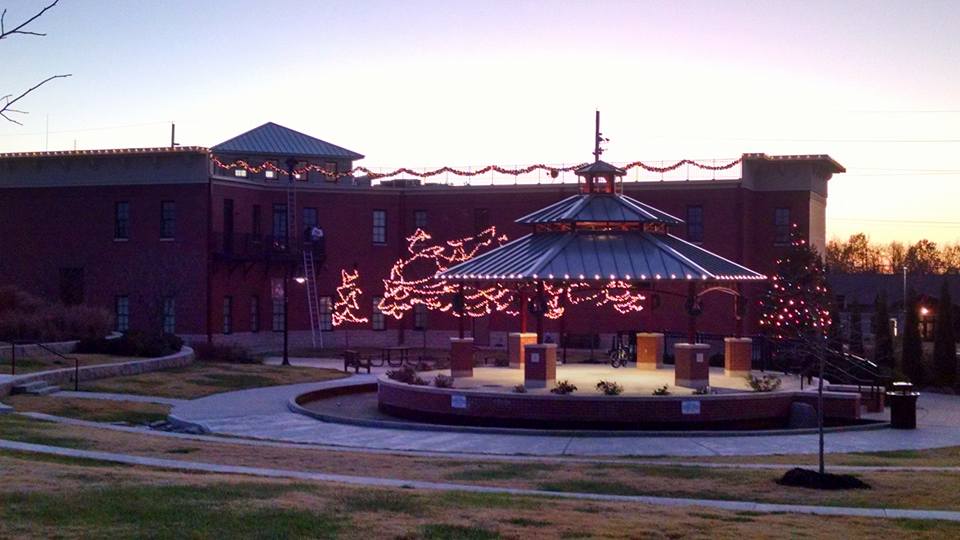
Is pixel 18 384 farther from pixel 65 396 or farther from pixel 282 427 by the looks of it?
pixel 282 427

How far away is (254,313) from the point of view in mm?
56594

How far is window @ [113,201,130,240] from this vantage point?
55153 mm

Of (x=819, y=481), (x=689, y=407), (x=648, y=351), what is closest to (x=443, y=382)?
(x=689, y=407)

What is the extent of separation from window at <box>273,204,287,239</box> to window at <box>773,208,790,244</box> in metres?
23.6

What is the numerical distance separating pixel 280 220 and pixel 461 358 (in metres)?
25.7

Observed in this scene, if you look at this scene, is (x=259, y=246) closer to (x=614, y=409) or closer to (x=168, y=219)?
(x=168, y=219)

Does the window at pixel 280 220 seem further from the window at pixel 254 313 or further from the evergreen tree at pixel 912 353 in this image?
the evergreen tree at pixel 912 353

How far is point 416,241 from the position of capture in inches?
2320

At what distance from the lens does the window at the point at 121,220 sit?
55153 mm

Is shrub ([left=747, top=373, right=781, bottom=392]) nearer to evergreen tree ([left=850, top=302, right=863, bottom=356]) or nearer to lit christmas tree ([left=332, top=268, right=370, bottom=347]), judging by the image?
evergreen tree ([left=850, top=302, right=863, bottom=356])

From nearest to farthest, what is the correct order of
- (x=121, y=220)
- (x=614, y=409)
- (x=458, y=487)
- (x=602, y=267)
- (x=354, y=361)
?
(x=458, y=487)
(x=614, y=409)
(x=602, y=267)
(x=354, y=361)
(x=121, y=220)

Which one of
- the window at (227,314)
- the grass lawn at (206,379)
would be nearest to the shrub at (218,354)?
the grass lawn at (206,379)

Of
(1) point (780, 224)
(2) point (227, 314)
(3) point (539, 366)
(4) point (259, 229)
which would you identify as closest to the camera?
(3) point (539, 366)

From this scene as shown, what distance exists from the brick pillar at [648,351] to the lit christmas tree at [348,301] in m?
22.1
